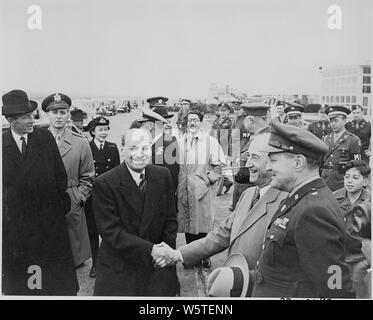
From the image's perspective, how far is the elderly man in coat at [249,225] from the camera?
11.2ft

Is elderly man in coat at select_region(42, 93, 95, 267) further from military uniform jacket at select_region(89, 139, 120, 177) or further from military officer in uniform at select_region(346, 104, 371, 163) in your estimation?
military officer in uniform at select_region(346, 104, 371, 163)

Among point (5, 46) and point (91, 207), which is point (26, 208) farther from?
point (5, 46)

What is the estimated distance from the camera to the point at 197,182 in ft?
12.0

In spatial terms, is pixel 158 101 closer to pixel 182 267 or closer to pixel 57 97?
pixel 57 97

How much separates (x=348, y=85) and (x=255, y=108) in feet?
1.98

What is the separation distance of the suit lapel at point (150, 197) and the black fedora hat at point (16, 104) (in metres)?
0.85

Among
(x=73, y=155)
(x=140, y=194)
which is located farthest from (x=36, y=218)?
(x=140, y=194)

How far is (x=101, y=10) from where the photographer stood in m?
3.59

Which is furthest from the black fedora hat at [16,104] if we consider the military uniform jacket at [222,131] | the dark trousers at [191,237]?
the dark trousers at [191,237]

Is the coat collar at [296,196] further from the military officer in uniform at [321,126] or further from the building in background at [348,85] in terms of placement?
the building in background at [348,85]

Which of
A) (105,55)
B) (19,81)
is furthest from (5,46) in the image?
(105,55)

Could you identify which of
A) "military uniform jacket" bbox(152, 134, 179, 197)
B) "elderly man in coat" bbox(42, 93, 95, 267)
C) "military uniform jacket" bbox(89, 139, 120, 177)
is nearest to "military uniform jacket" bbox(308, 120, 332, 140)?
"military uniform jacket" bbox(152, 134, 179, 197)

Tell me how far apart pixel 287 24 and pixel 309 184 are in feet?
3.42

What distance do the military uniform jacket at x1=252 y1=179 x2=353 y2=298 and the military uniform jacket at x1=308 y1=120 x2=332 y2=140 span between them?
31 cm
